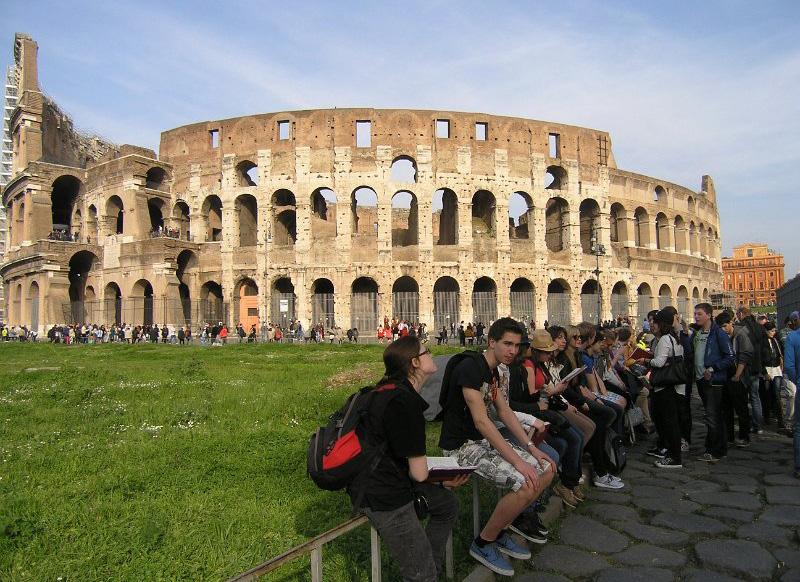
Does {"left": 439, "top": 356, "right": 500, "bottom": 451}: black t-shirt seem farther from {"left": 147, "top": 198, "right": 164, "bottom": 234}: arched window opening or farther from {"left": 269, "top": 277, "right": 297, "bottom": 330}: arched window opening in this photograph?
{"left": 147, "top": 198, "right": 164, "bottom": 234}: arched window opening

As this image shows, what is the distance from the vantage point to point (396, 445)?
A: 267cm

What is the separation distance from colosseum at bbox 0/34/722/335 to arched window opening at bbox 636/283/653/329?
0.63 feet

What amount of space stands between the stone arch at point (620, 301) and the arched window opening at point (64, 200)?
33.1m

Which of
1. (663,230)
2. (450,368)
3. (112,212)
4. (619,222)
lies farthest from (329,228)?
(450,368)

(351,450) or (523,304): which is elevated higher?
(523,304)

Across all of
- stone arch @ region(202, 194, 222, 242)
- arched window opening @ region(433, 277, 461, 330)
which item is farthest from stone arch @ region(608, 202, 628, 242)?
stone arch @ region(202, 194, 222, 242)

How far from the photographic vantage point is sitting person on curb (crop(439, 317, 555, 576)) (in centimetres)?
344

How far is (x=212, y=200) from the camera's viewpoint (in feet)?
103

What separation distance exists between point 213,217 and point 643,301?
85.7 feet

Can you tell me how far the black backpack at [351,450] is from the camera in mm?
2639

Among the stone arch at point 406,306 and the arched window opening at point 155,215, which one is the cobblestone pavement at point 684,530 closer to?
the stone arch at point 406,306

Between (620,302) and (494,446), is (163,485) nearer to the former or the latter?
(494,446)

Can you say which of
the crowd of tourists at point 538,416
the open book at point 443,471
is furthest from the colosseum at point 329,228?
the open book at point 443,471

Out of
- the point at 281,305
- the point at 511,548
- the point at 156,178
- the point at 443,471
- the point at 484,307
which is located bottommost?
the point at 511,548
